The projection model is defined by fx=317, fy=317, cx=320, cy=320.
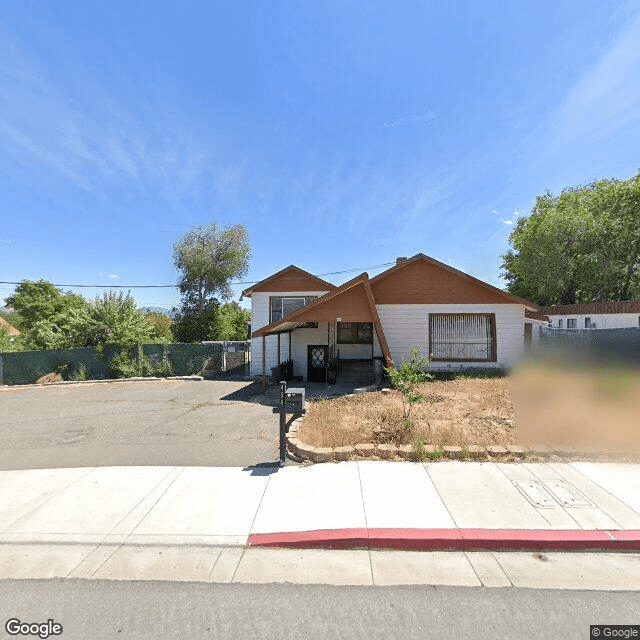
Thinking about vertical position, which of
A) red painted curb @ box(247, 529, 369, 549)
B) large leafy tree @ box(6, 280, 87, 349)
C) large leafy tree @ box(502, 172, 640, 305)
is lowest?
red painted curb @ box(247, 529, 369, 549)

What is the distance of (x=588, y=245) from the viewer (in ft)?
91.8

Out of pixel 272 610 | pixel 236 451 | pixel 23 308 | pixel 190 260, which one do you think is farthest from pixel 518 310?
pixel 23 308

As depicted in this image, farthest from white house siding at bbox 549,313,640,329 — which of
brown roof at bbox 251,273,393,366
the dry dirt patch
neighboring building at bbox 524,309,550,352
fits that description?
brown roof at bbox 251,273,393,366

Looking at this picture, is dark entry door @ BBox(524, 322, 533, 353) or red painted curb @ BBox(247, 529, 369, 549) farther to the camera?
dark entry door @ BBox(524, 322, 533, 353)

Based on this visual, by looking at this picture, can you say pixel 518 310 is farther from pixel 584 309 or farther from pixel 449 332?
pixel 584 309

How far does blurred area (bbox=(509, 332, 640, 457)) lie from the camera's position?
613cm

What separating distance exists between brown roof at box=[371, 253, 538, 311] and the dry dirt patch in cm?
A: 458

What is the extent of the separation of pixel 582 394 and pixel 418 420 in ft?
16.4

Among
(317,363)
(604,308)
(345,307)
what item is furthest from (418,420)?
(604,308)

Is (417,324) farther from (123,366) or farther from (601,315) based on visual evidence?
(601,315)

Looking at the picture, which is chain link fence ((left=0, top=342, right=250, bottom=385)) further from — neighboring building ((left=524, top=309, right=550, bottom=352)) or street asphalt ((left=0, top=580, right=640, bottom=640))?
neighboring building ((left=524, top=309, right=550, bottom=352))

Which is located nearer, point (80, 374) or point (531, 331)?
point (531, 331)

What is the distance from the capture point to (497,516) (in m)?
3.97

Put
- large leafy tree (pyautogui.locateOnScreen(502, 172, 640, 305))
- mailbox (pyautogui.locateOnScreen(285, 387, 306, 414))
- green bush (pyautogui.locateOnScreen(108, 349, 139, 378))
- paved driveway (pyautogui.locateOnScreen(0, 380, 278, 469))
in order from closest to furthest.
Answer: mailbox (pyautogui.locateOnScreen(285, 387, 306, 414))
paved driveway (pyautogui.locateOnScreen(0, 380, 278, 469))
green bush (pyautogui.locateOnScreen(108, 349, 139, 378))
large leafy tree (pyautogui.locateOnScreen(502, 172, 640, 305))
